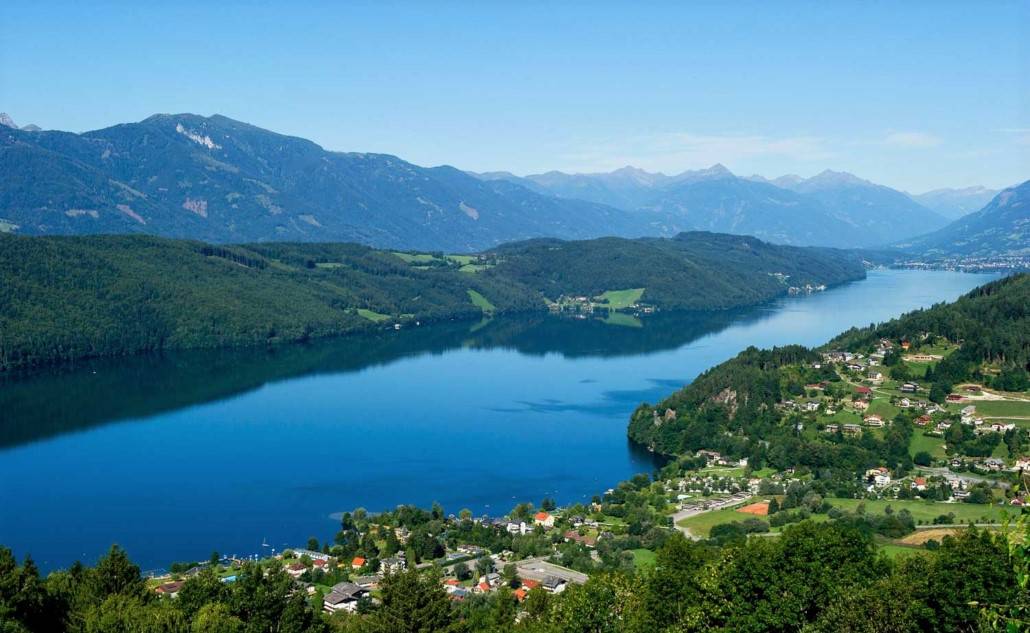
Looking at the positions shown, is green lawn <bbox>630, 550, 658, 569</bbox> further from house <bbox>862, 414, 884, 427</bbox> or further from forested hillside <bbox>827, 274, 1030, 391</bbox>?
forested hillside <bbox>827, 274, 1030, 391</bbox>

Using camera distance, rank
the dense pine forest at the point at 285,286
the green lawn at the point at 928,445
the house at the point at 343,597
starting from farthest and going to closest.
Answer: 1. the dense pine forest at the point at 285,286
2. the green lawn at the point at 928,445
3. the house at the point at 343,597

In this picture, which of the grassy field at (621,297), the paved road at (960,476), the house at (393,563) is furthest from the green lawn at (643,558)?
the grassy field at (621,297)

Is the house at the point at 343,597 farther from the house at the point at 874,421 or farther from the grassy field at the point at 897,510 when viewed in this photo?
the house at the point at 874,421

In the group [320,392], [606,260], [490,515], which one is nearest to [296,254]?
[606,260]

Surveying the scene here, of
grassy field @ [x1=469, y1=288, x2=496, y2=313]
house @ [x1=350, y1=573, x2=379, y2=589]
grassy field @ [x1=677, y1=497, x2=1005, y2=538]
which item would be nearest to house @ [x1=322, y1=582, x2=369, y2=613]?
house @ [x1=350, y1=573, x2=379, y2=589]

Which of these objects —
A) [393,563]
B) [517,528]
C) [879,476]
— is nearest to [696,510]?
[517,528]
